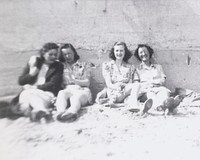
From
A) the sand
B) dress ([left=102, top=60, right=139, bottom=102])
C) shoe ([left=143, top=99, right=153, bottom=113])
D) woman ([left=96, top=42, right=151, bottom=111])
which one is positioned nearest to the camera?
the sand

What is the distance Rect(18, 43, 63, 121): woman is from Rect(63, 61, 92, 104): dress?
4 centimetres

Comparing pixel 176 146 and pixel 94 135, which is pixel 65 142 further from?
pixel 176 146

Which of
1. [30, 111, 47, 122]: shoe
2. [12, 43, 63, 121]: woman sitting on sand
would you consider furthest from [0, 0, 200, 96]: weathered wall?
[30, 111, 47, 122]: shoe

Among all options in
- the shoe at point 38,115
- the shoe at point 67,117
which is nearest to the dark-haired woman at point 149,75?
the shoe at point 67,117

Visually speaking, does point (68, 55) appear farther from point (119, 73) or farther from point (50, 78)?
point (119, 73)

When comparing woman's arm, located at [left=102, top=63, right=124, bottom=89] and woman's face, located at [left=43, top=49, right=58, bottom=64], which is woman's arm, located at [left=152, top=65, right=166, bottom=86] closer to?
woman's arm, located at [left=102, top=63, right=124, bottom=89]

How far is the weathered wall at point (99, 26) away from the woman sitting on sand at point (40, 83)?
0.11 metres

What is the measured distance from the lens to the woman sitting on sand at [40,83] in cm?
284

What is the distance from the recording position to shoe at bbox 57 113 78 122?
278cm

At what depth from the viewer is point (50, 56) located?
9.93 ft

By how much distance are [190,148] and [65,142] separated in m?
0.80

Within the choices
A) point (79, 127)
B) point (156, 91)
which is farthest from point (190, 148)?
point (79, 127)

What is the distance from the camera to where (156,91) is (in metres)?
3.00

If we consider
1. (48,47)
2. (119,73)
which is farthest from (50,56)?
(119,73)
